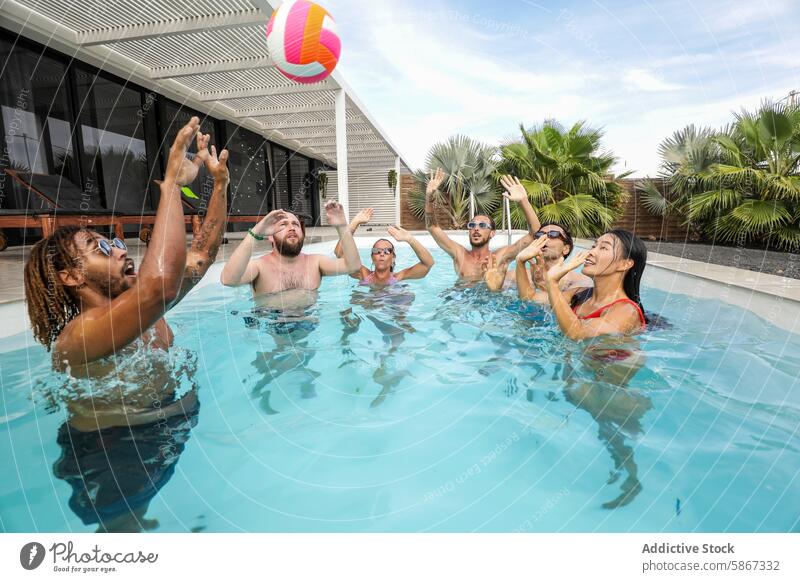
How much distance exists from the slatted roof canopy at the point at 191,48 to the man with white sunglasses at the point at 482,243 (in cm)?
166

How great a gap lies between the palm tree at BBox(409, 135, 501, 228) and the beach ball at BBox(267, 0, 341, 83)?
11.4 m

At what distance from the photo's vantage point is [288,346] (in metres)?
3.47

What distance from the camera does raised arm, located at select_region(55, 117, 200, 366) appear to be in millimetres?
1339

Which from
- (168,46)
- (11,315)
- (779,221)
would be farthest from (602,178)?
(11,315)

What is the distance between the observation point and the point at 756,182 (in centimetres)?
937

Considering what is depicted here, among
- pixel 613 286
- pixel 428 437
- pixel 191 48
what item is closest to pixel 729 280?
pixel 613 286

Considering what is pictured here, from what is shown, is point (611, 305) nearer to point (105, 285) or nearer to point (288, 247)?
point (288, 247)

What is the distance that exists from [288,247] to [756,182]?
10355 millimetres

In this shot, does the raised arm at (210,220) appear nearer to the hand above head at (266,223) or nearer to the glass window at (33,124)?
the hand above head at (266,223)

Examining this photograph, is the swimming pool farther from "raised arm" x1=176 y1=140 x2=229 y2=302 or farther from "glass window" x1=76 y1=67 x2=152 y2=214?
"glass window" x1=76 y1=67 x2=152 y2=214

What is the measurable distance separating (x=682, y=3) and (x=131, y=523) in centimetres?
454

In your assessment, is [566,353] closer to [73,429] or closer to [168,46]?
[73,429]

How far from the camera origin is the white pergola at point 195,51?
261 inches

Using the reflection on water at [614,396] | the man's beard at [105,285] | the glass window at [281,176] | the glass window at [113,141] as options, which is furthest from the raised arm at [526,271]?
the glass window at [281,176]
